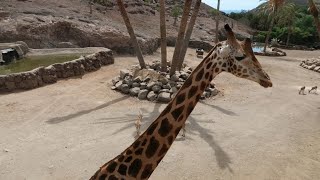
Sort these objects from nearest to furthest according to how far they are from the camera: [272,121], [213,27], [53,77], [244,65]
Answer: [244,65] < [272,121] < [53,77] < [213,27]

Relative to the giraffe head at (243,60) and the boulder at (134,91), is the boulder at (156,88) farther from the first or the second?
the giraffe head at (243,60)

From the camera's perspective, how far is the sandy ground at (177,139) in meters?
9.94

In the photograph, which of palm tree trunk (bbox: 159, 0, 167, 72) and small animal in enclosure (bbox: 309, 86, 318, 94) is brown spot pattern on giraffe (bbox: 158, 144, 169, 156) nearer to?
palm tree trunk (bbox: 159, 0, 167, 72)

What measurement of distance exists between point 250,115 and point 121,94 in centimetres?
608

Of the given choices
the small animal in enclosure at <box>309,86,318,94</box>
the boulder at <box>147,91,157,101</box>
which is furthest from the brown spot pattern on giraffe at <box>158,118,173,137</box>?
the small animal in enclosure at <box>309,86,318,94</box>

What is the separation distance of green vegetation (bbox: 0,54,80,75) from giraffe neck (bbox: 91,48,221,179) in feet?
48.4

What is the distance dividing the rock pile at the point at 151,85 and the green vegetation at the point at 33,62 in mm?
3942

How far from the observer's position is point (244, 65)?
16.7ft

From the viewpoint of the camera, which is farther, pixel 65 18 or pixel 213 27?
pixel 213 27

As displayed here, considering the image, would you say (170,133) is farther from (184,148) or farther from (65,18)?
(65,18)

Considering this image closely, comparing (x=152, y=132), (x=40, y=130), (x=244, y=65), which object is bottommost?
(x=40, y=130)

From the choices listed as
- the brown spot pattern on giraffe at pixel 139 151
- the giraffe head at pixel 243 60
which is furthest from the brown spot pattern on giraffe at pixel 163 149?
the giraffe head at pixel 243 60

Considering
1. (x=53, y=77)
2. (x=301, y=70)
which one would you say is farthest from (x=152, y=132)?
(x=301, y=70)

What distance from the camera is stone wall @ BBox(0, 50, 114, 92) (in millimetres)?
16623
